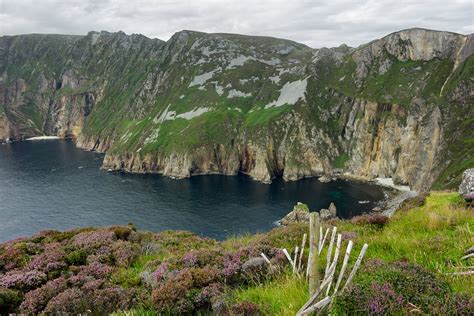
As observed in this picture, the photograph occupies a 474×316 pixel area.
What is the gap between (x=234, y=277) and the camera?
41.1ft

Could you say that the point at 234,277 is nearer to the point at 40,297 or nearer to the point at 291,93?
the point at 40,297

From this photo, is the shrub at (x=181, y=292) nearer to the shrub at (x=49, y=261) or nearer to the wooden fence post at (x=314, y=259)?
the wooden fence post at (x=314, y=259)

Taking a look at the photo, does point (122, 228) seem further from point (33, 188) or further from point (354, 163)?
point (354, 163)

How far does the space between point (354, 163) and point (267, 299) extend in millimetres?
157266

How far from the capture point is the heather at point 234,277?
7.92 m

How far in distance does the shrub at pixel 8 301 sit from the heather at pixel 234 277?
3 cm

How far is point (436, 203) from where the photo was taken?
24.5 meters

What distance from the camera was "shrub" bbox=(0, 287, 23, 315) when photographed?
13.0 meters

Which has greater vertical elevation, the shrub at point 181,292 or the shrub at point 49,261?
the shrub at point 181,292

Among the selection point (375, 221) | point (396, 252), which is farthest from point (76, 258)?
point (375, 221)

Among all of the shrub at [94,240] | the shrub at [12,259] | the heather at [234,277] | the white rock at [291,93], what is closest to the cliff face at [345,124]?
the white rock at [291,93]

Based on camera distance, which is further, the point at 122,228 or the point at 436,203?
the point at 436,203

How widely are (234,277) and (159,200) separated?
11314cm

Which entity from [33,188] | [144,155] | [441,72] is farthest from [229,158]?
[441,72]
